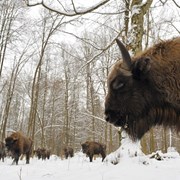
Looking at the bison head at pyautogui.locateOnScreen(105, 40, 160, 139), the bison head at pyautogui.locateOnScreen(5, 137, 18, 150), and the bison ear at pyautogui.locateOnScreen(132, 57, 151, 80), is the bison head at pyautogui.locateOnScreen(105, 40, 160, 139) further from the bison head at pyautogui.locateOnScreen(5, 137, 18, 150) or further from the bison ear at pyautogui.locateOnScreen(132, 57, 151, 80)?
the bison head at pyautogui.locateOnScreen(5, 137, 18, 150)

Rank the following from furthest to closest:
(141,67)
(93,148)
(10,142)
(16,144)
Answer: (93,148), (16,144), (10,142), (141,67)

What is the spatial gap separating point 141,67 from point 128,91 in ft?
1.21

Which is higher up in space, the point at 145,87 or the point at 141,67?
the point at 141,67

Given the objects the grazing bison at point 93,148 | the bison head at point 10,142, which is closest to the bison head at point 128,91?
the bison head at point 10,142

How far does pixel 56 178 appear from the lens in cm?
530

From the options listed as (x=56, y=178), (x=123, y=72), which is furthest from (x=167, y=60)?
(x=56, y=178)

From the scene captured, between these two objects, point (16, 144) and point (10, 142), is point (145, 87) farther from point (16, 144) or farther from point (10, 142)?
point (16, 144)

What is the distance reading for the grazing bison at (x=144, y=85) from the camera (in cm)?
398

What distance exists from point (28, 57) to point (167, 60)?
2346 cm

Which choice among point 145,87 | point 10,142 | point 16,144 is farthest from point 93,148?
point 145,87

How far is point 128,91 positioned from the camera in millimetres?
4055

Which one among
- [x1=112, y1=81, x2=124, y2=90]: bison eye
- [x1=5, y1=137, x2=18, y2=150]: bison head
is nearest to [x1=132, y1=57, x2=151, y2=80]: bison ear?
[x1=112, y1=81, x2=124, y2=90]: bison eye

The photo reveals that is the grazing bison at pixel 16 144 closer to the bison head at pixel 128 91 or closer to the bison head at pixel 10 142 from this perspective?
the bison head at pixel 10 142

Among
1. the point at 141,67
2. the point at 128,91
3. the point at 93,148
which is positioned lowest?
the point at 93,148
